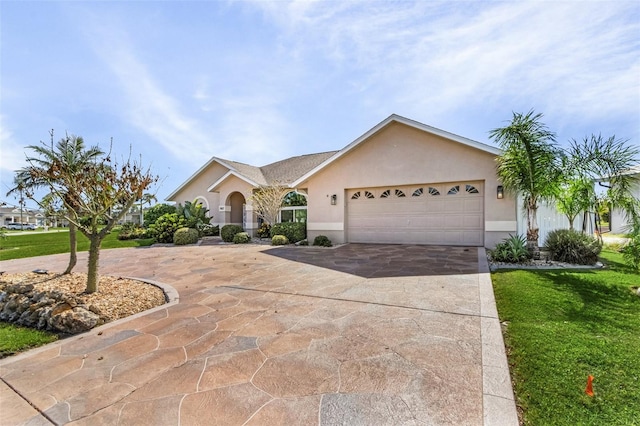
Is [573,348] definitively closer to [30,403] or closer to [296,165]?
[30,403]

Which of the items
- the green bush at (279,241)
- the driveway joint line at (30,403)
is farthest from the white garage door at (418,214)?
the driveway joint line at (30,403)

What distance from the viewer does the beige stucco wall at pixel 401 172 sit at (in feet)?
37.6

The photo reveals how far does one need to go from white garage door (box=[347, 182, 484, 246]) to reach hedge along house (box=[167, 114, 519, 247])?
37mm

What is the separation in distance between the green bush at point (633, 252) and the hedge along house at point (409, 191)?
489 cm

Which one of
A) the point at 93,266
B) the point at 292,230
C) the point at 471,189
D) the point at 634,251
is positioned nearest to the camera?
the point at 93,266

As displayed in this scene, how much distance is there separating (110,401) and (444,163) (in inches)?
494

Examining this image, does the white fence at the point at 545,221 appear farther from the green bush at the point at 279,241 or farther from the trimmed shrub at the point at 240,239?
the trimmed shrub at the point at 240,239

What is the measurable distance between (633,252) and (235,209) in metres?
19.9

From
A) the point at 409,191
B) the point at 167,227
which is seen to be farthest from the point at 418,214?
the point at 167,227

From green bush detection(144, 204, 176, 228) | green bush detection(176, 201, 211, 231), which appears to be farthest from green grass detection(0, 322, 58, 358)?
green bush detection(144, 204, 176, 228)

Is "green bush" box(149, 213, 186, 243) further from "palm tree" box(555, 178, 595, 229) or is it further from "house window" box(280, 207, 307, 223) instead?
"palm tree" box(555, 178, 595, 229)

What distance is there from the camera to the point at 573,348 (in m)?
3.42

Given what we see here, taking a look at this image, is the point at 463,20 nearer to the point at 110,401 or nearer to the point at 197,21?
the point at 197,21

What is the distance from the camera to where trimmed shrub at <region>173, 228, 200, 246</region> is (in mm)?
16875
